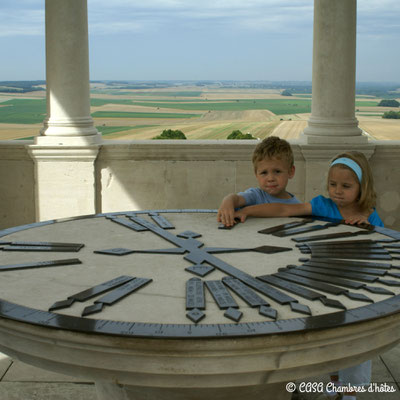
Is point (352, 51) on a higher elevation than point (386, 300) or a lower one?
higher

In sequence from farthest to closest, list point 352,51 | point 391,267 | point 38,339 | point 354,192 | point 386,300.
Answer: point 352,51 < point 354,192 < point 391,267 < point 386,300 < point 38,339

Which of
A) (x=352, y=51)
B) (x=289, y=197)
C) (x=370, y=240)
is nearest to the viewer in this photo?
(x=370, y=240)

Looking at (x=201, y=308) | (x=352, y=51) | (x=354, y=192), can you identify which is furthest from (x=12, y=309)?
(x=352, y=51)

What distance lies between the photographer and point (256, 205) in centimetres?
484

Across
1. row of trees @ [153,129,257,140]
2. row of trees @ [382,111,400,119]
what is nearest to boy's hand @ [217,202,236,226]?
row of trees @ [153,129,257,140]

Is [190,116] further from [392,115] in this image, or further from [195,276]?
[195,276]

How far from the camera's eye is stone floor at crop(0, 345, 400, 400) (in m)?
4.64

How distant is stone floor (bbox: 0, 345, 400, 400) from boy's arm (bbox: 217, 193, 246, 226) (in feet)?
5.07

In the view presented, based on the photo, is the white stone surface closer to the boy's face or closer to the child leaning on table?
the child leaning on table

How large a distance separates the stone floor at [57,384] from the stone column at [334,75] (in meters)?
4.14

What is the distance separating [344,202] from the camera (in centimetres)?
468

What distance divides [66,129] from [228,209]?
4.61m

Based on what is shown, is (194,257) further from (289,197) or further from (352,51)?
(352,51)

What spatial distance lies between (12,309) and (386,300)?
5.95 feet
